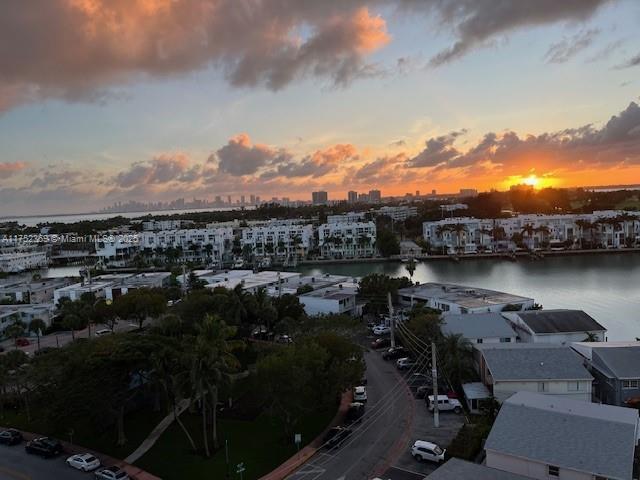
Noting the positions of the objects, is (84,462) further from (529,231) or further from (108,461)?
(529,231)

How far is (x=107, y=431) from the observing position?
1352cm

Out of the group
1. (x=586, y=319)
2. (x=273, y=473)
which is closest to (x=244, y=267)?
(x=586, y=319)

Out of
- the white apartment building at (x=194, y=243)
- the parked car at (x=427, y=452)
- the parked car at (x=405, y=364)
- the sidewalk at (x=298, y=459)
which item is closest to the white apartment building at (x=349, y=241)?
the white apartment building at (x=194, y=243)

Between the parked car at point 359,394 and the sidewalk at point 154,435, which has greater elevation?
the parked car at point 359,394

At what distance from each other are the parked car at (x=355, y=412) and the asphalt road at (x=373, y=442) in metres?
0.16

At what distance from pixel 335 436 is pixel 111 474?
17.3 ft

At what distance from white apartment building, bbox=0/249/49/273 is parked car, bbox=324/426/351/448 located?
2227 inches

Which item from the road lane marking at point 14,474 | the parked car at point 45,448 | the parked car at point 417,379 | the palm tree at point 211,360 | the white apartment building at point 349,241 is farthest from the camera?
the white apartment building at point 349,241

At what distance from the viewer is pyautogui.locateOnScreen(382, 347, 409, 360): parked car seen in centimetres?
1811

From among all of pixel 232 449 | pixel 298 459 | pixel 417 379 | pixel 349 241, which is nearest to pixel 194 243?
pixel 349 241

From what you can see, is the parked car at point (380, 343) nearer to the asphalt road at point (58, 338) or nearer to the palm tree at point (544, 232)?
the asphalt road at point (58, 338)

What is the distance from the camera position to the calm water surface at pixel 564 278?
26.8 m

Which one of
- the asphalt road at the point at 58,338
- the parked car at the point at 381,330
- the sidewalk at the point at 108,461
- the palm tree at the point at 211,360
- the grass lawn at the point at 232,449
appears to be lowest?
the sidewalk at the point at 108,461

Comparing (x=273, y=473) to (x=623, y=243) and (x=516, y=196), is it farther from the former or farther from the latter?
(x=516, y=196)
